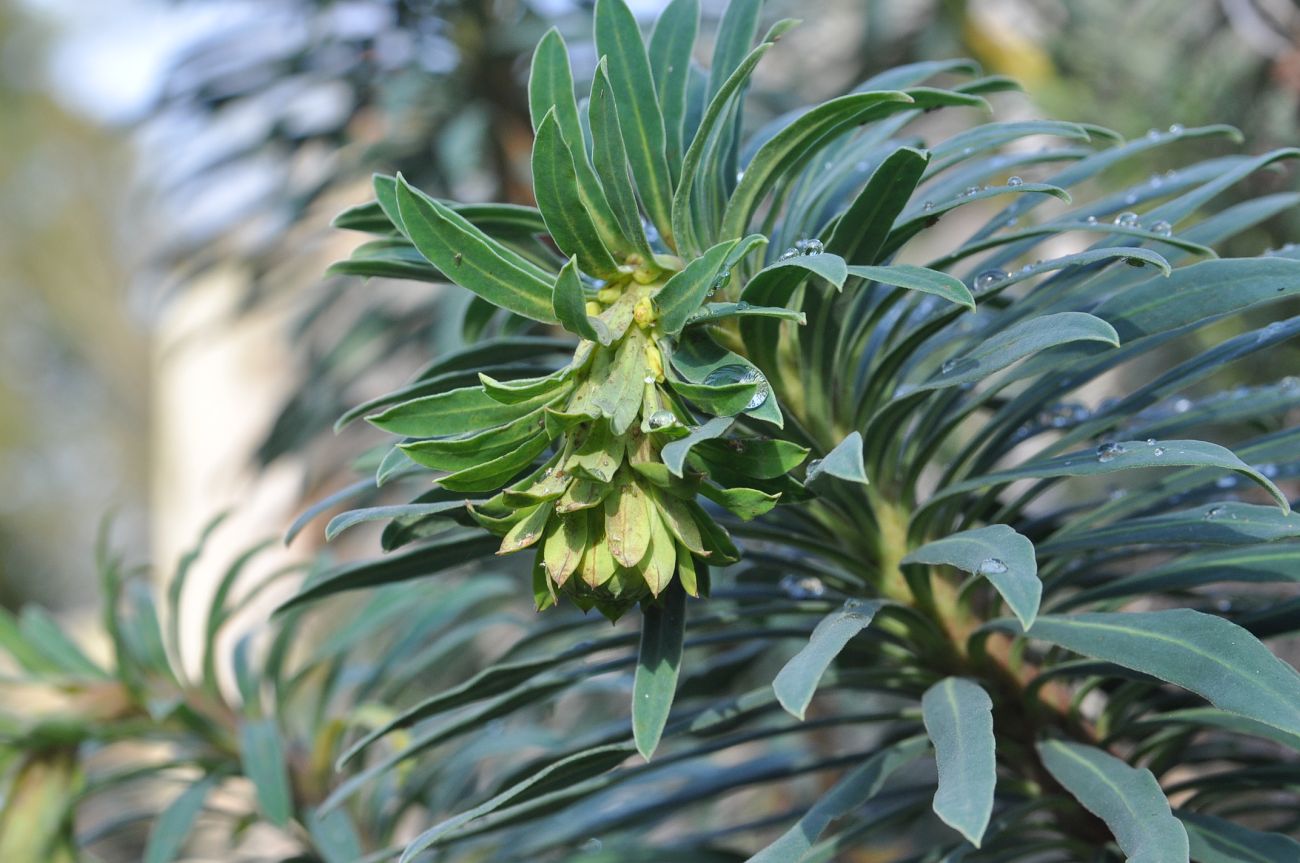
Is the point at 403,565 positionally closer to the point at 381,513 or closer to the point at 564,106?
the point at 381,513

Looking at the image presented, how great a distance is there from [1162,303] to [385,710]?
0.76m

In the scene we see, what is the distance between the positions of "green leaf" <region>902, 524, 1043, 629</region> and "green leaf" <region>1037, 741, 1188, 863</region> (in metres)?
0.13

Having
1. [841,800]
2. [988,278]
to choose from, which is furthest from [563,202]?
[841,800]

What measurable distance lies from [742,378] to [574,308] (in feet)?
0.31

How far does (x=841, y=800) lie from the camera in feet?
1.95

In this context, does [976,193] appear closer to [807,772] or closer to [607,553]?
[607,553]

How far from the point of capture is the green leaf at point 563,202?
0.53 metres

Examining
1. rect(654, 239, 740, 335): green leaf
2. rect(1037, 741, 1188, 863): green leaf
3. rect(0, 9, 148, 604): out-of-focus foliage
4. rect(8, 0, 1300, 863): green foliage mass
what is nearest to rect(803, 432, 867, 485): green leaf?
rect(8, 0, 1300, 863): green foliage mass

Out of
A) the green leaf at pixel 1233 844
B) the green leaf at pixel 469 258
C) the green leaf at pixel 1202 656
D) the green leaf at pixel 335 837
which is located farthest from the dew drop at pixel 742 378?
the green leaf at pixel 335 837

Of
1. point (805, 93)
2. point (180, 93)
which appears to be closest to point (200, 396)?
point (180, 93)

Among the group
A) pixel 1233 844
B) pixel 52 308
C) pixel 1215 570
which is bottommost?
pixel 52 308

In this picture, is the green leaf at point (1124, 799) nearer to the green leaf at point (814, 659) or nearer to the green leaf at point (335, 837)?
the green leaf at point (814, 659)

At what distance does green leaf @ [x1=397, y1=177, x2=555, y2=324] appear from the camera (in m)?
0.54

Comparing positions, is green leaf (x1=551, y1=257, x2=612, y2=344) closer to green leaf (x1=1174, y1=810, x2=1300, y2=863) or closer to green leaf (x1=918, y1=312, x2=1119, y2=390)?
green leaf (x1=918, y1=312, x2=1119, y2=390)
